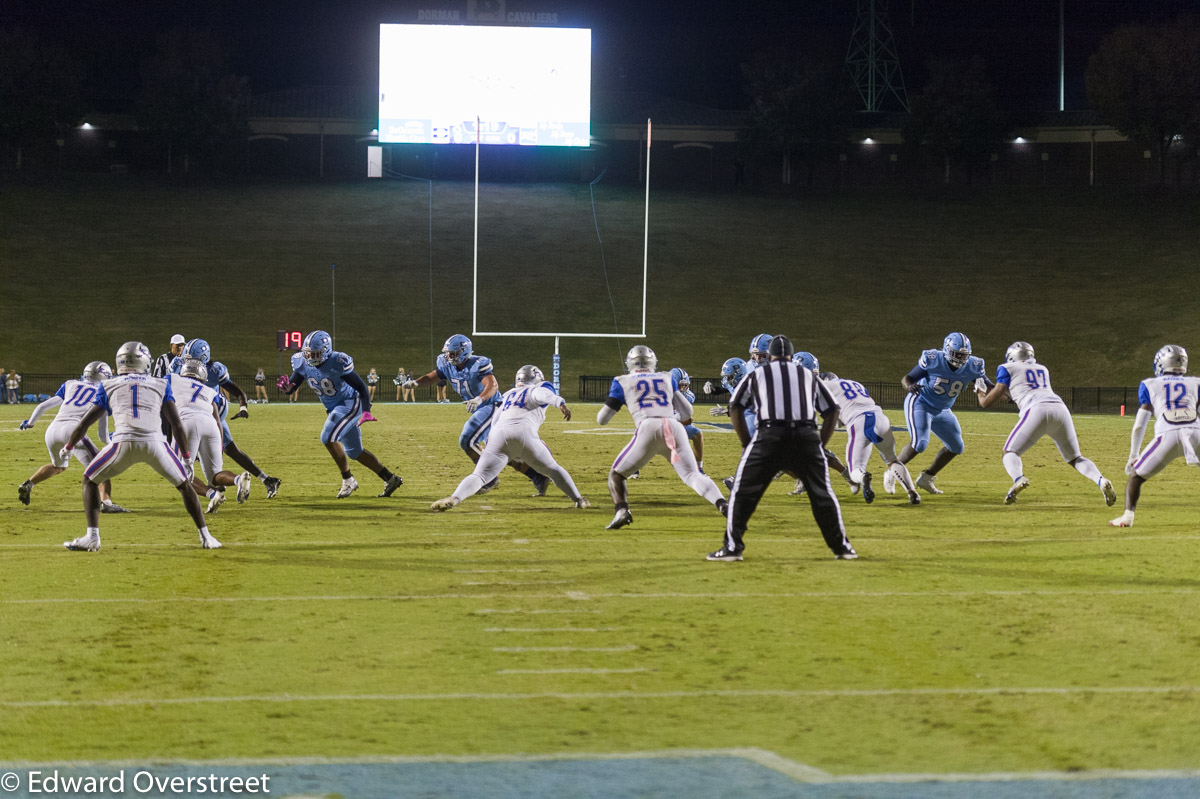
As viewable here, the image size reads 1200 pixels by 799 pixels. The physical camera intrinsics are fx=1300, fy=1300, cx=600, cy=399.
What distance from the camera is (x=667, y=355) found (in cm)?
3969

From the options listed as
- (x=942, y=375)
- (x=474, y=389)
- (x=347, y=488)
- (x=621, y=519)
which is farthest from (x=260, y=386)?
(x=621, y=519)

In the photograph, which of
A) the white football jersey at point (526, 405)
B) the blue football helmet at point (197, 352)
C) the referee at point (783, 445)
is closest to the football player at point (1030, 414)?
the referee at point (783, 445)

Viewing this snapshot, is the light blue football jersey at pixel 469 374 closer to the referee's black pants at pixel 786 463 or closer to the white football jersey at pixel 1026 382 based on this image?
the white football jersey at pixel 1026 382

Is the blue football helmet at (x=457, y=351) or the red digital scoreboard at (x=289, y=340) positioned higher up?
the red digital scoreboard at (x=289, y=340)

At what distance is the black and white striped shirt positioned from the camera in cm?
877

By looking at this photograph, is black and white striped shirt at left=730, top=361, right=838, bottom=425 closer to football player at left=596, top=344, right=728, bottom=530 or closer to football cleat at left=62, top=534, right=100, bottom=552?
football player at left=596, top=344, right=728, bottom=530

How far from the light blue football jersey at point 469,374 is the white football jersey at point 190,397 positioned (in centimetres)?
254

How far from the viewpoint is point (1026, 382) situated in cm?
1243

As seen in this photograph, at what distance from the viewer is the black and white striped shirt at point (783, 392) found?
8766mm

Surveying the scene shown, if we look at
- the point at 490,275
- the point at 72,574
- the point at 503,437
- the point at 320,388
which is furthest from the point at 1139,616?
the point at 490,275

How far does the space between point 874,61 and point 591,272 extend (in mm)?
24483

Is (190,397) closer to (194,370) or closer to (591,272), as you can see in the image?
(194,370)

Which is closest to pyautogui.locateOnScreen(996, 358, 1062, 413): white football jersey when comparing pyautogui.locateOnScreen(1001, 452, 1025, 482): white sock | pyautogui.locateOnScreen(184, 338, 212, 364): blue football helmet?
pyautogui.locateOnScreen(1001, 452, 1025, 482): white sock

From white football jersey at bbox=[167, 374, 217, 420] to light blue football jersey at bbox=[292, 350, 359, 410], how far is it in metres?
1.12
